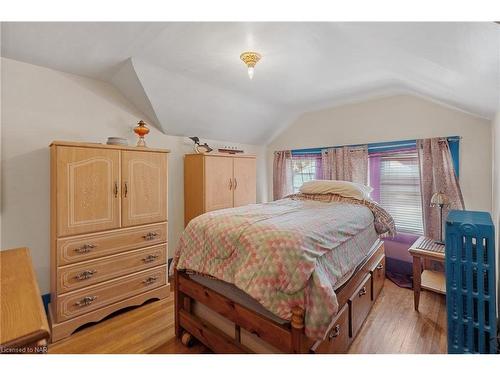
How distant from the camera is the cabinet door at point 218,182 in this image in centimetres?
314

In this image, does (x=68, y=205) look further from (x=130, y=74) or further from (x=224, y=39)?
(x=224, y=39)

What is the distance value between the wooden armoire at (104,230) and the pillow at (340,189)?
5.93 feet

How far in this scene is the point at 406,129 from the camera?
3.02m

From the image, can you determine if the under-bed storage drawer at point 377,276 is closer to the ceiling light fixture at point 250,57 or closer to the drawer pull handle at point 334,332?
the drawer pull handle at point 334,332

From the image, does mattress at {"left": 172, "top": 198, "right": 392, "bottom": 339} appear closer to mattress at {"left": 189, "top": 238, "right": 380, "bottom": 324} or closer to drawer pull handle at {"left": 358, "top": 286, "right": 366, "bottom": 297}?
mattress at {"left": 189, "top": 238, "right": 380, "bottom": 324}

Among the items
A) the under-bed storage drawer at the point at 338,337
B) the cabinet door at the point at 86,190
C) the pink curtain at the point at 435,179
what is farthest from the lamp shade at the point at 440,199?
the cabinet door at the point at 86,190

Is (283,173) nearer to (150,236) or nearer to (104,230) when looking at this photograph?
(150,236)

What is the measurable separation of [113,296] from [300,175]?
3176 mm

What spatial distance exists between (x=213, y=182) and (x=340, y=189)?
1641 millimetres

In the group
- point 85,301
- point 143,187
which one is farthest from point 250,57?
point 85,301

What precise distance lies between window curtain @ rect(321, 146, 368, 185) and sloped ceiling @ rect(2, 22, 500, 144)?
77cm

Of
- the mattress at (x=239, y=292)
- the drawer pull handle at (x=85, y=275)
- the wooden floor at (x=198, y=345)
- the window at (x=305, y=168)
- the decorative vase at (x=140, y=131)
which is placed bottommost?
the wooden floor at (x=198, y=345)

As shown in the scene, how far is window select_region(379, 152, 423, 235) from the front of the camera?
3.00 m

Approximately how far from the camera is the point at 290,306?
1228 mm
